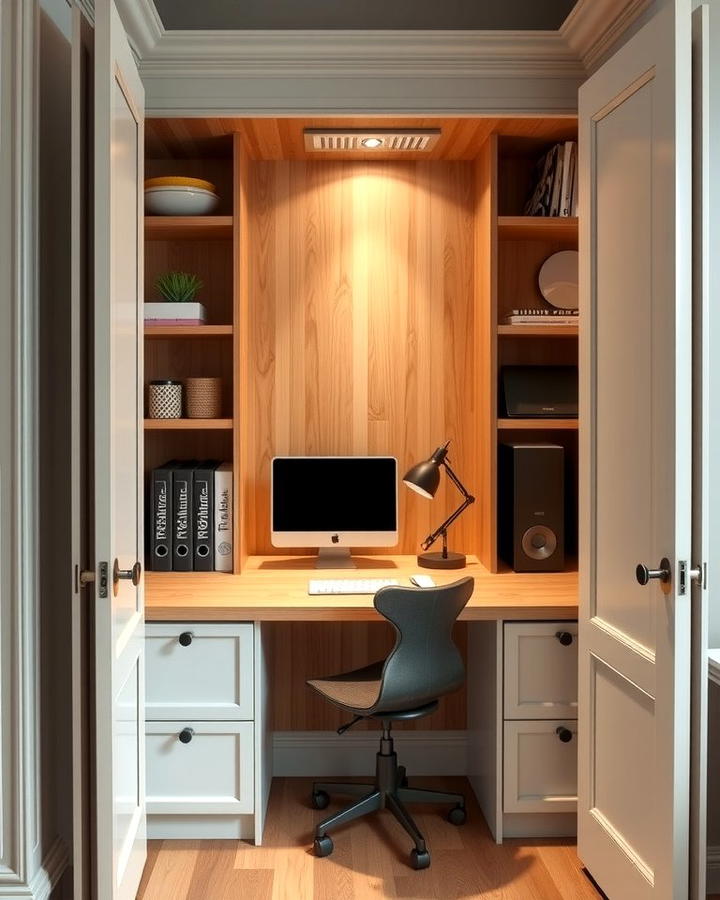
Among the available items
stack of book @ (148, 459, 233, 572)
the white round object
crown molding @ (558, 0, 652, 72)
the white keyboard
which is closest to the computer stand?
the white keyboard

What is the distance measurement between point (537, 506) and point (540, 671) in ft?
1.94

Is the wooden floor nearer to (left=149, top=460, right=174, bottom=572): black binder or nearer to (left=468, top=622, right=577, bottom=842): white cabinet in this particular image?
(left=468, top=622, right=577, bottom=842): white cabinet

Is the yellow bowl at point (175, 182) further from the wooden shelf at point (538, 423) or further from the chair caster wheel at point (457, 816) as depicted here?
the chair caster wheel at point (457, 816)

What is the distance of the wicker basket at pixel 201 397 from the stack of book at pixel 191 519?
201 mm

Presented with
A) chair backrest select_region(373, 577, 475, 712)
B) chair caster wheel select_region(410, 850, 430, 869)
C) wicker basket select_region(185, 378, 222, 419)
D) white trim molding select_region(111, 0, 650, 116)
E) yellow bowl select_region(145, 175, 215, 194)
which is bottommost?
chair caster wheel select_region(410, 850, 430, 869)

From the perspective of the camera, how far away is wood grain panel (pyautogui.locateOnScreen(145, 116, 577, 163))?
114 inches

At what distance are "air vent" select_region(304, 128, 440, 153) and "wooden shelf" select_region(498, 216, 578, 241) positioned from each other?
1.23 ft

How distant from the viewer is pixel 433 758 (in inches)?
131

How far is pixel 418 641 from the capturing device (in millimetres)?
2543

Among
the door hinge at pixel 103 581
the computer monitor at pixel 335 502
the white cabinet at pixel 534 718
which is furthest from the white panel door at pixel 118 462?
the white cabinet at pixel 534 718

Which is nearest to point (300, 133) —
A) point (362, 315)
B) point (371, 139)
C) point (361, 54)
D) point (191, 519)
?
point (371, 139)

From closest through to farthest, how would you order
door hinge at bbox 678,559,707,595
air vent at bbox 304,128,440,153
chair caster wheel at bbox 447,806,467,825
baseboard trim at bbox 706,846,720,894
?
door hinge at bbox 678,559,707,595
baseboard trim at bbox 706,846,720,894
chair caster wheel at bbox 447,806,467,825
air vent at bbox 304,128,440,153

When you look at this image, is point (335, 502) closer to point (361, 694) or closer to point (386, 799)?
point (361, 694)

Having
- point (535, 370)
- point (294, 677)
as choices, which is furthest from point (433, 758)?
point (535, 370)
